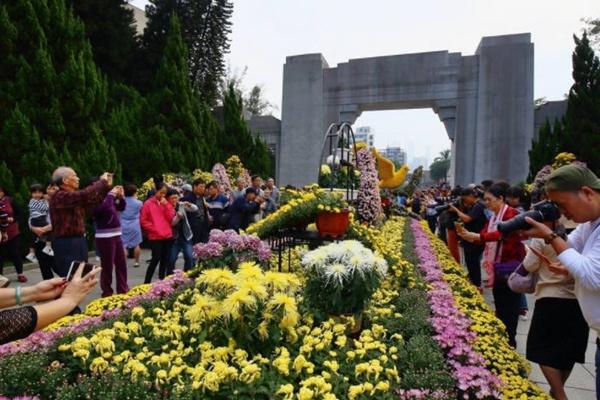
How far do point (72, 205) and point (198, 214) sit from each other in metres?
3.18

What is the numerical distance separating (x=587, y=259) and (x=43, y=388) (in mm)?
2944

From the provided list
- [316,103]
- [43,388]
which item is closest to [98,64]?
[316,103]

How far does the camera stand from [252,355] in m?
2.55

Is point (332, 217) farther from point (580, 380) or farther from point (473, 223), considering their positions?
point (580, 380)

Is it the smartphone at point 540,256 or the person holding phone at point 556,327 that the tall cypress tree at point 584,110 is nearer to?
the person holding phone at point 556,327

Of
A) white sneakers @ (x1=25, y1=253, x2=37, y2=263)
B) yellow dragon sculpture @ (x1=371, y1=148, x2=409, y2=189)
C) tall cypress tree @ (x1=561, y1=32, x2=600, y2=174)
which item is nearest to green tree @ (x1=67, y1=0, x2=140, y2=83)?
white sneakers @ (x1=25, y1=253, x2=37, y2=263)

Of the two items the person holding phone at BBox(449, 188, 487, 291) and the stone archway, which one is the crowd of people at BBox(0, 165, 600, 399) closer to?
the person holding phone at BBox(449, 188, 487, 291)

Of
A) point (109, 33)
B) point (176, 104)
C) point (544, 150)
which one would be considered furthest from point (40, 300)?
point (109, 33)

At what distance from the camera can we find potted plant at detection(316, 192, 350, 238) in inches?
206

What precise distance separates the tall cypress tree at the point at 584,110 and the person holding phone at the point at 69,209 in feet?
62.7

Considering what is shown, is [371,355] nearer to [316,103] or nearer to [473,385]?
[473,385]

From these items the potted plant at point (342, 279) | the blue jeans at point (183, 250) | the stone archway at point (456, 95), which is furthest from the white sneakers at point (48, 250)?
the stone archway at point (456, 95)

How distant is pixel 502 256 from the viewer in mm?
4066

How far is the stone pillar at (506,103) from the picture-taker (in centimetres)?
1938
